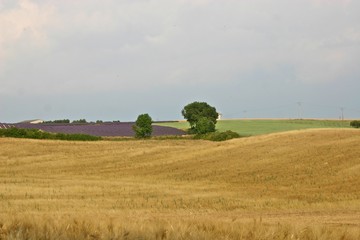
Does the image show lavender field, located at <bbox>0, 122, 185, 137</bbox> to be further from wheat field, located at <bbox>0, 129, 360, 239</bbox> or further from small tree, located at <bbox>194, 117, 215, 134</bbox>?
wheat field, located at <bbox>0, 129, 360, 239</bbox>

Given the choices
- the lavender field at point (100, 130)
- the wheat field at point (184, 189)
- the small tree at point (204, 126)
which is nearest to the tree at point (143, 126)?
the lavender field at point (100, 130)

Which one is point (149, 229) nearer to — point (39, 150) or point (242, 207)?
point (242, 207)

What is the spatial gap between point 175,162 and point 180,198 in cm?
1749

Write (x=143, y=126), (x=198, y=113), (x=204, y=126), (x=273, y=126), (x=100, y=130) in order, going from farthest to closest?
(x=198, y=113) → (x=273, y=126) → (x=204, y=126) → (x=143, y=126) → (x=100, y=130)

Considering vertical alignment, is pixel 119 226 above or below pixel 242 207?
above

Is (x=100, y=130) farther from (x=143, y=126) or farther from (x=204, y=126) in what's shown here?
(x=204, y=126)

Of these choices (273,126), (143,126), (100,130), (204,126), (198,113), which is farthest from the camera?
(198,113)

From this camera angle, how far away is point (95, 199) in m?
24.7

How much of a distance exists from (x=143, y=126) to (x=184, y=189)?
151 feet

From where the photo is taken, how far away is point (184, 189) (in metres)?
29.0

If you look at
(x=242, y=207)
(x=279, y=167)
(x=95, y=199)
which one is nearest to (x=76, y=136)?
(x=279, y=167)

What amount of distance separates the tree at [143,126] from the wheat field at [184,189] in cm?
1821

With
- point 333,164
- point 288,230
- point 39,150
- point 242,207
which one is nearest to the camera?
point 288,230

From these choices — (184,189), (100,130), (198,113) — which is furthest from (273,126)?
(184,189)
